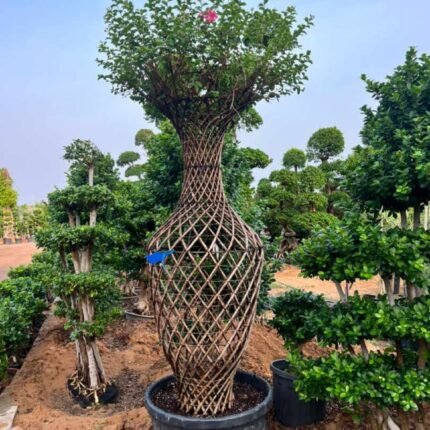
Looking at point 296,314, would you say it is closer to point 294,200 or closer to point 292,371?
point 292,371

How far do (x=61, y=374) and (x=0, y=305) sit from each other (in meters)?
A: 0.96

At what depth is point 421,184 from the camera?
1.89 metres

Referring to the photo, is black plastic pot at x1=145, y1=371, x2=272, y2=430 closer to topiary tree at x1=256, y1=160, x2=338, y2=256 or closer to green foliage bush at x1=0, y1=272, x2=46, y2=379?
green foliage bush at x1=0, y1=272, x2=46, y2=379

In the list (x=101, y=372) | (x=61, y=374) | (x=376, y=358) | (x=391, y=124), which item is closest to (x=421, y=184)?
(x=391, y=124)

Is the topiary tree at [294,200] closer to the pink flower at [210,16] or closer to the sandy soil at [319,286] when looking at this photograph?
the sandy soil at [319,286]

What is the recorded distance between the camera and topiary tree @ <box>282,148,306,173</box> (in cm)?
1374

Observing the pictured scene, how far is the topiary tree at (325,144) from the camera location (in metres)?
13.5

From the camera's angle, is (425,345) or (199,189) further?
(199,189)

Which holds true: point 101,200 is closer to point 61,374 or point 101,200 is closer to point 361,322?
point 61,374

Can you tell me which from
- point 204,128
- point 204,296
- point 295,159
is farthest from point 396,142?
point 295,159

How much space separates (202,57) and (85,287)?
2063 mm

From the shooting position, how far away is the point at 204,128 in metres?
2.43

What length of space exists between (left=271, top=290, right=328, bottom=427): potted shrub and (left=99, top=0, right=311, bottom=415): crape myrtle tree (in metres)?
0.43

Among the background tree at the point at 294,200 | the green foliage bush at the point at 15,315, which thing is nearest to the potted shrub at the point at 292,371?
the green foliage bush at the point at 15,315
